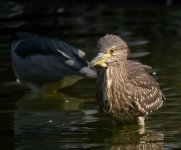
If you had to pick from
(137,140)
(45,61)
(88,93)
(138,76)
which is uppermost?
(138,76)

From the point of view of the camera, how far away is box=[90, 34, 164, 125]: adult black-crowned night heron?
8203 millimetres

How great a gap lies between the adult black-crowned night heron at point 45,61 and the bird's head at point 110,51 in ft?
7.69

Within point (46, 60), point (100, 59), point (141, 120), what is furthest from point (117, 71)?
point (46, 60)

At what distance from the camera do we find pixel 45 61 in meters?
11.3

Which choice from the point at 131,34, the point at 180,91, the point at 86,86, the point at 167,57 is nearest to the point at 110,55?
the point at 180,91

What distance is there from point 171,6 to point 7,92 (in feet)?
30.0

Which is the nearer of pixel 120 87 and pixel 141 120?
pixel 120 87

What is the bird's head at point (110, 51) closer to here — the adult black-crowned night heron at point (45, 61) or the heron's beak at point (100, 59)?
the heron's beak at point (100, 59)

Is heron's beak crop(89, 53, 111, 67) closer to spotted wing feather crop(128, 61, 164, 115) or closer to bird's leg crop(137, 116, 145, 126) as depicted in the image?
spotted wing feather crop(128, 61, 164, 115)

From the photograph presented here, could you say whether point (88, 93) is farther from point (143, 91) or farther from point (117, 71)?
point (117, 71)

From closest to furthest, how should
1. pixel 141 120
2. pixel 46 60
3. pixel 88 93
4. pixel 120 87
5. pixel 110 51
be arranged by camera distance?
pixel 110 51 < pixel 120 87 < pixel 141 120 < pixel 88 93 < pixel 46 60

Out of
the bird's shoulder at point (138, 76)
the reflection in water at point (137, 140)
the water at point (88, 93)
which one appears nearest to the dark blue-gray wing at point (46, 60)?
the water at point (88, 93)

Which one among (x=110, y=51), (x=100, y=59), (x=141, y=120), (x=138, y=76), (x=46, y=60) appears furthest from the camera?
(x=46, y=60)

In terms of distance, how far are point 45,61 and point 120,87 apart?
2.98m
